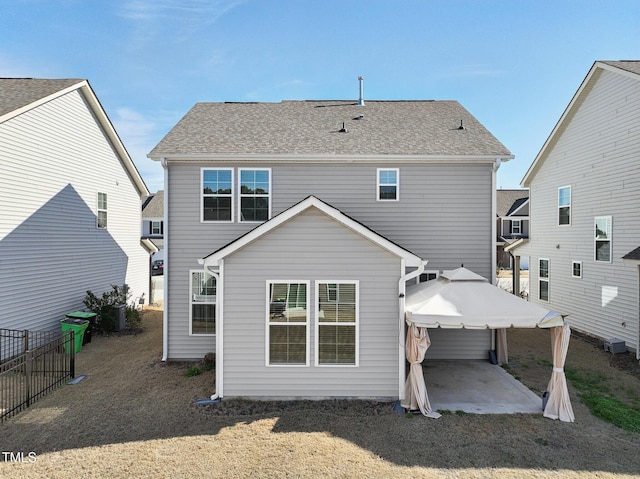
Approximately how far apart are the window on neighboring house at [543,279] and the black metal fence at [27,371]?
1829 centimetres

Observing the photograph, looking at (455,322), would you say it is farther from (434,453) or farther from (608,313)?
(608,313)

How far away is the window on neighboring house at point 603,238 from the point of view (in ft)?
39.7

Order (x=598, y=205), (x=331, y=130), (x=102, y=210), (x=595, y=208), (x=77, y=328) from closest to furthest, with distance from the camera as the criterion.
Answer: (x=77, y=328)
(x=331, y=130)
(x=598, y=205)
(x=595, y=208)
(x=102, y=210)

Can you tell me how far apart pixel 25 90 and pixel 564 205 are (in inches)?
856

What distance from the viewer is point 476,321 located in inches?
266

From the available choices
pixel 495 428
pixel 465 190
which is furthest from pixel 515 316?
pixel 465 190

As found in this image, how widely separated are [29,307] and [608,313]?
19.8 m

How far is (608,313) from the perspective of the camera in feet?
39.4

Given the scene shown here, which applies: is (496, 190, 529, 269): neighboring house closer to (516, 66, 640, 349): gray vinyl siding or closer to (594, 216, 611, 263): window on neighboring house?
(516, 66, 640, 349): gray vinyl siding

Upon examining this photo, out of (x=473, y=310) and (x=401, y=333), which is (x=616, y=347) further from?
(x=401, y=333)

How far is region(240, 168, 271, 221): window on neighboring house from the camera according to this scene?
10.4m

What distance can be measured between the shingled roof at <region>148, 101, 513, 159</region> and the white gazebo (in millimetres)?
4708

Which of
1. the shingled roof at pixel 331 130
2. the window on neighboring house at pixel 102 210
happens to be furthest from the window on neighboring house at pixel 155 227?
the shingled roof at pixel 331 130

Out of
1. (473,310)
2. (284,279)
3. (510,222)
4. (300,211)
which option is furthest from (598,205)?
(510,222)
